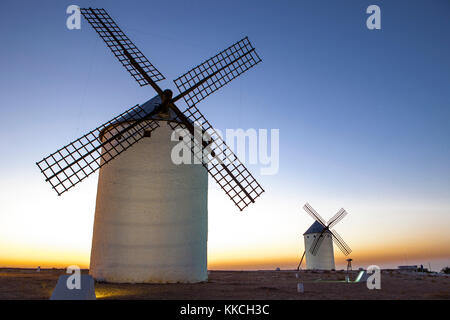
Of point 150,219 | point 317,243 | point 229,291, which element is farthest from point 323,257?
point 229,291

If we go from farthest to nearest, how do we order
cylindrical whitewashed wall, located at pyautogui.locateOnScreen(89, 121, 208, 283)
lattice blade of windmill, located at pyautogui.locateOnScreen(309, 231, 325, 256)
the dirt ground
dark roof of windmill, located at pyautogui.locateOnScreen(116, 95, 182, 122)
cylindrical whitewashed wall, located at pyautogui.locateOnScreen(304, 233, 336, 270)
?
lattice blade of windmill, located at pyautogui.locateOnScreen(309, 231, 325, 256) → cylindrical whitewashed wall, located at pyautogui.locateOnScreen(304, 233, 336, 270) → dark roof of windmill, located at pyautogui.locateOnScreen(116, 95, 182, 122) → cylindrical whitewashed wall, located at pyautogui.locateOnScreen(89, 121, 208, 283) → the dirt ground

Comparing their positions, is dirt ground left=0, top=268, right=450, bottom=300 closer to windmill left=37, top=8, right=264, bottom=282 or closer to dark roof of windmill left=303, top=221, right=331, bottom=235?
windmill left=37, top=8, right=264, bottom=282

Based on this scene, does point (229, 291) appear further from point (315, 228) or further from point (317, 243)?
point (315, 228)

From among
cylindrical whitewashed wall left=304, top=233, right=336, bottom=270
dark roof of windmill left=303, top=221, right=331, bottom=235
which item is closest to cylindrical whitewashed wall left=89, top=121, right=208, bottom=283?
cylindrical whitewashed wall left=304, top=233, right=336, bottom=270

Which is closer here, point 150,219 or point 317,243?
point 150,219

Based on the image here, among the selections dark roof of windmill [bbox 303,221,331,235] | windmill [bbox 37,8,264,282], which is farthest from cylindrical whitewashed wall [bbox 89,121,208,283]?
dark roof of windmill [bbox 303,221,331,235]

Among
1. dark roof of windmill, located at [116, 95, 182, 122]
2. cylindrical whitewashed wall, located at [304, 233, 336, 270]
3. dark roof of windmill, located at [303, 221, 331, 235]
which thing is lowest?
cylindrical whitewashed wall, located at [304, 233, 336, 270]

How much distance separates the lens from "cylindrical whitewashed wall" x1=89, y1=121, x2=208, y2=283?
41.8 ft

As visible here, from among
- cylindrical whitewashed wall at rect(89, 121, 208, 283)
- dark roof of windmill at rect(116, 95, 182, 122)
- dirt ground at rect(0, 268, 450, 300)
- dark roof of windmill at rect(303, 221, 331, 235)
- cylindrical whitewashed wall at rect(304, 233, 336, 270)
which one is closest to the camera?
dirt ground at rect(0, 268, 450, 300)

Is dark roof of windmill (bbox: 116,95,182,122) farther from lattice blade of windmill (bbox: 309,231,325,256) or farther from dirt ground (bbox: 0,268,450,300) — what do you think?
lattice blade of windmill (bbox: 309,231,325,256)

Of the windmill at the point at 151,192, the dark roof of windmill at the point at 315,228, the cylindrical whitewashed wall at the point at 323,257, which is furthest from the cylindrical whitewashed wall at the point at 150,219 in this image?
the dark roof of windmill at the point at 315,228

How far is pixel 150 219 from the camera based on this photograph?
13.0 meters

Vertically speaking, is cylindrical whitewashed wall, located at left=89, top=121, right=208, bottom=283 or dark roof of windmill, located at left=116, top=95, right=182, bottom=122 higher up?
dark roof of windmill, located at left=116, top=95, right=182, bottom=122

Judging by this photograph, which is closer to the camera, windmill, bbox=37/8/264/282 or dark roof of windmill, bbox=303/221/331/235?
windmill, bbox=37/8/264/282
